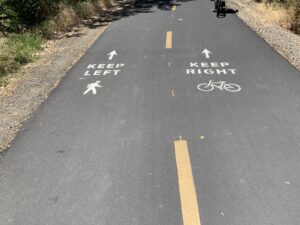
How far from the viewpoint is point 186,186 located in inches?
215

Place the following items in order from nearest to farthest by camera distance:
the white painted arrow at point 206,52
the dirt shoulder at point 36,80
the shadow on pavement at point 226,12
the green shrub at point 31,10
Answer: the dirt shoulder at point 36,80, the white painted arrow at point 206,52, the green shrub at point 31,10, the shadow on pavement at point 226,12

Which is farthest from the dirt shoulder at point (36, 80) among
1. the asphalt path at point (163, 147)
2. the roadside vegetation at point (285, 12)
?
the roadside vegetation at point (285, 12)

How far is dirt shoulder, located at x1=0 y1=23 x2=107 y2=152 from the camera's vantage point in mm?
7898

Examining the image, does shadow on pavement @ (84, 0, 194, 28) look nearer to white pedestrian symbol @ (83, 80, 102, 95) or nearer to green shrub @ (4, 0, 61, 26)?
green shrub @ (4, 0, 61, 26)

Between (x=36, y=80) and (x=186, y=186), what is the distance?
6356 millimetres

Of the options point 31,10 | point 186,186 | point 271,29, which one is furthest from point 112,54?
point 186,186

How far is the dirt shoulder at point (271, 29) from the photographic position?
11.8 metres

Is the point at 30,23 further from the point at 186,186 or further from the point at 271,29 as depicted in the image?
the point at 186,186

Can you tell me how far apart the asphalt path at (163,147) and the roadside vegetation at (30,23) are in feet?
7.15

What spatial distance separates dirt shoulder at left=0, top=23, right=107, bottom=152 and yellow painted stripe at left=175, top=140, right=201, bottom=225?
3.25 meters

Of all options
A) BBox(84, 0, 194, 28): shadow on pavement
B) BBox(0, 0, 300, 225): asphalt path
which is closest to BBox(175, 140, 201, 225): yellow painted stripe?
BBox(0, 0, 300, 225): asphalt path

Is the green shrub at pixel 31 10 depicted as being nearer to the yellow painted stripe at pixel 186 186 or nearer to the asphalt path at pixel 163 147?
the asphalt path at pixel 163 147

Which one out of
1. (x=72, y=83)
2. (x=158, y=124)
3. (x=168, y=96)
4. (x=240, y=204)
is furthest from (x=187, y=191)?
(x=72, y=83)

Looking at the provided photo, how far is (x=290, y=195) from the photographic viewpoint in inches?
205
